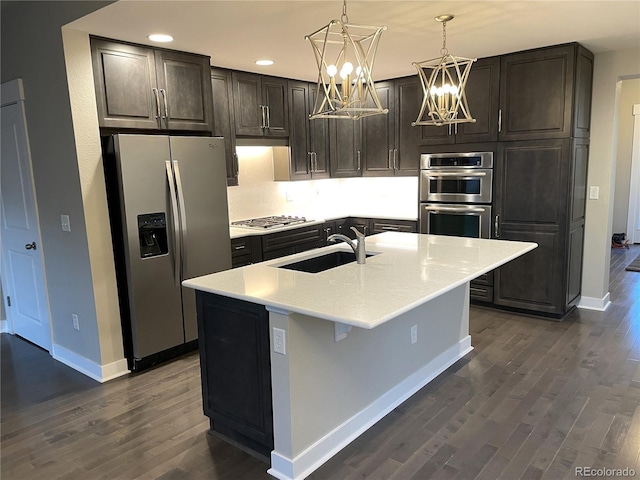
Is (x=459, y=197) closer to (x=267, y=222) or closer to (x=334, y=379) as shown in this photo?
(x=267, y=222)

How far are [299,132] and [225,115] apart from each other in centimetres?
100

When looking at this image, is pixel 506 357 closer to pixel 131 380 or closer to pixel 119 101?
pixel 131 380

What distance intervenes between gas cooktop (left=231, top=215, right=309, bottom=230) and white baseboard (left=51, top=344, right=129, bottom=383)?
172 cm

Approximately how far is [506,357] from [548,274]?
1.15 m

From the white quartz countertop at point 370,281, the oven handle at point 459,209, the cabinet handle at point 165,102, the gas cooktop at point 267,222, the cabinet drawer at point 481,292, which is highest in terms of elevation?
the cabinet handle at point 165,102

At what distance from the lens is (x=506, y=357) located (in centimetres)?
356

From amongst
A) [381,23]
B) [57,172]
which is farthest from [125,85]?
[381,23]

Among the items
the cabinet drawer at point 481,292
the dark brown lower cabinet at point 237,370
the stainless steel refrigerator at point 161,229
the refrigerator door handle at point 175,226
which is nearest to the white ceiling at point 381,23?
the stainless steel refrigerator at point 161,229

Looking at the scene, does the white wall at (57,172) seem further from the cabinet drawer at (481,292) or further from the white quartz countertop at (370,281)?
the cabinet drawer at (481,292)

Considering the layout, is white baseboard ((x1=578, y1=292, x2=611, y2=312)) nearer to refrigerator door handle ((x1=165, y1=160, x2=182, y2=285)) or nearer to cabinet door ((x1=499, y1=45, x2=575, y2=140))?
cabinet door ((x1=499, y1=45, x2=575, y2=140))

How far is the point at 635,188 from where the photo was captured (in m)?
7.78

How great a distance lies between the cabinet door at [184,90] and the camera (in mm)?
3590

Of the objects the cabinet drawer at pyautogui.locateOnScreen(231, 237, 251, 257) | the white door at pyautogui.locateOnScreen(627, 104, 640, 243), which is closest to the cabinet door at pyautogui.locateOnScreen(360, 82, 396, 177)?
the cabinet drawer at pyautogui.locateOnScreen(231, 237, 251, 257)

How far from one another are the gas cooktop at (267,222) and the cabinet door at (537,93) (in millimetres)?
2179
